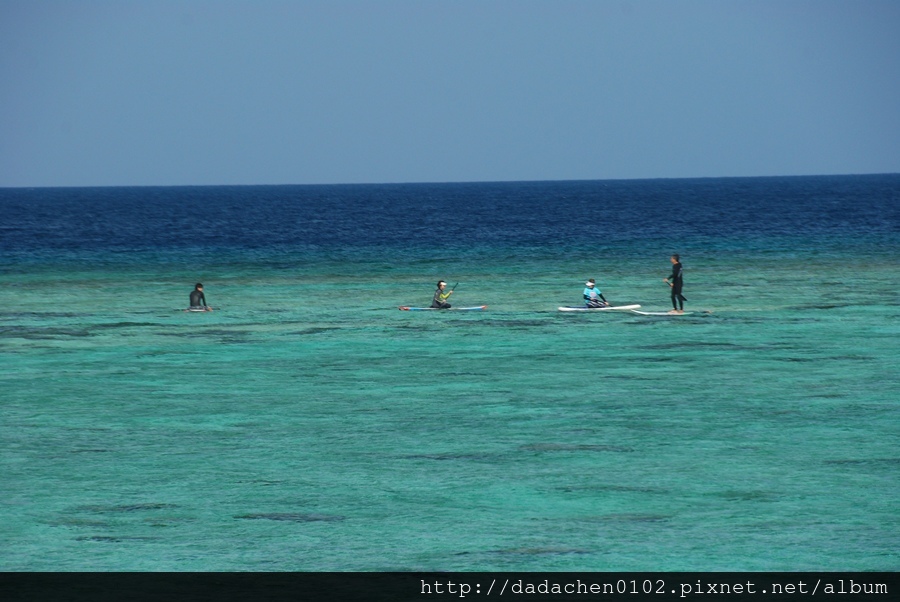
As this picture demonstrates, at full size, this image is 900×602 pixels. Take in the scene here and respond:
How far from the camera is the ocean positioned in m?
13.3

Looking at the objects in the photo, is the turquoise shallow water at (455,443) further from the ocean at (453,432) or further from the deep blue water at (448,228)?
the deep blue water at (448,228)

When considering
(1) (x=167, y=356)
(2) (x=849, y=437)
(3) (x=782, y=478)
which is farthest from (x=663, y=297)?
(3) (x=782, y=478)

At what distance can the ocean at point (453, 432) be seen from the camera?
13297 mm

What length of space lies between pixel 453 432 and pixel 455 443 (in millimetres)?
909

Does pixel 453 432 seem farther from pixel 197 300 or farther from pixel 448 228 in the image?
pixel 448 228

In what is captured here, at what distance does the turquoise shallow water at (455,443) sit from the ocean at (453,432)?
6cm

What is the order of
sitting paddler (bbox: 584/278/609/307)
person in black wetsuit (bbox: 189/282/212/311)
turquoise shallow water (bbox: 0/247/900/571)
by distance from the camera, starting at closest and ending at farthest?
turquoise shallow water (bbox: 0/247/900/571), sitting paddler (bbox: 584/278/609/307), person in black wetsuit (bbox: 189/282/212/311)

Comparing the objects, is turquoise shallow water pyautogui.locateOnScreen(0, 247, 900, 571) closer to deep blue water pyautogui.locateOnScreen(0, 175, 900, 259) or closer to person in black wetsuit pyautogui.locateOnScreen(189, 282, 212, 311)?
person in black wetsuit pyautogui.locateOnScreen(189, 282, 212, 311)

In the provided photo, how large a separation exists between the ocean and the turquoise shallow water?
0.06 m

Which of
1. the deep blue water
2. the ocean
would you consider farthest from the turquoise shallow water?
the deep blue water

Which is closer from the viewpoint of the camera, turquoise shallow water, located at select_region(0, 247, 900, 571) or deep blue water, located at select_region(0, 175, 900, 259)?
turquoise shallow water, located at select_region(0, 247, 900, 571)

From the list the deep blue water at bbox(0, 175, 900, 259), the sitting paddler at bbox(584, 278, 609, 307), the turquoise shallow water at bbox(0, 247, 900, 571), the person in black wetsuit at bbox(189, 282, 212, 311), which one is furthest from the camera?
the deep blue water at bbox(0, 175, 900, 259)

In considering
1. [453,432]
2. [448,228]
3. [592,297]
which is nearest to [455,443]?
[453,432]

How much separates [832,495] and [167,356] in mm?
18075
